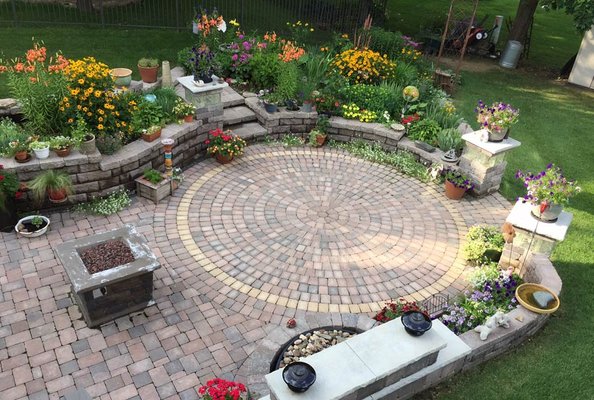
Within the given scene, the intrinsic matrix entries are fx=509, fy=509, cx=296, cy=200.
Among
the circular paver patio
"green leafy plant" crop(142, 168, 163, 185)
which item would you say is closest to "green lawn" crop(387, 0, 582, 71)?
the circular paver patio

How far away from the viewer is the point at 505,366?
6.25 metres

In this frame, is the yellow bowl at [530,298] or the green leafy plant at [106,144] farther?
the green leafy plant at [106,144]

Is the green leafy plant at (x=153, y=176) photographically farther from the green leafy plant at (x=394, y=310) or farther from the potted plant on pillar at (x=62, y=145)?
the green leafy plant at (x=394, y=310)

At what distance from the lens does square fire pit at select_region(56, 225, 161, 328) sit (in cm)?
603

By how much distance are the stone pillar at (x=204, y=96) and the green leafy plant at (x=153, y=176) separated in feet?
5.99

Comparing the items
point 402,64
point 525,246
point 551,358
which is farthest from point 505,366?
point 402,64

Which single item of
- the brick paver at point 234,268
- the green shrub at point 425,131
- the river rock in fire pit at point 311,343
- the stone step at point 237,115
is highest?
the green shrub at point 425,131

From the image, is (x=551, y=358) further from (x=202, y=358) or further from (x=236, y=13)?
(x=236, y=13)

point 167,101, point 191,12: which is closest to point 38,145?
point 167,101

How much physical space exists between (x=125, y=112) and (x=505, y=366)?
23.6 ft

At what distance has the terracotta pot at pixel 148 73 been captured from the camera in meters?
11.5

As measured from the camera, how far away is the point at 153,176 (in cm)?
876

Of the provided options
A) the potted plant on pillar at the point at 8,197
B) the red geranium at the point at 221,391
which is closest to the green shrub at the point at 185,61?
the potted plant on pillar at the point at 8,197

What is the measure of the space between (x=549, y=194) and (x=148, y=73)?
8650 millimetres
